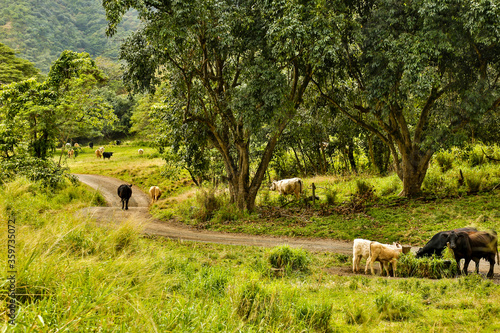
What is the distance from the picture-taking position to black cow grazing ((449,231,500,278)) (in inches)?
311

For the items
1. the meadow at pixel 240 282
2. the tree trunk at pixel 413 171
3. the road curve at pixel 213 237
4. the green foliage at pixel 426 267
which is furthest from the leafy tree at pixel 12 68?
the green foliage at pixel 426 267

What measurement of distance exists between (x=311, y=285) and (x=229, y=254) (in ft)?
12.8

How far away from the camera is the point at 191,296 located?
4.38 m

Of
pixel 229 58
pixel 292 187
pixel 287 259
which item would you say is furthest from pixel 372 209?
pixel 229 58

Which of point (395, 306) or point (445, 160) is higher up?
point (445, 160)

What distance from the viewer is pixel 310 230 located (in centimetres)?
1378

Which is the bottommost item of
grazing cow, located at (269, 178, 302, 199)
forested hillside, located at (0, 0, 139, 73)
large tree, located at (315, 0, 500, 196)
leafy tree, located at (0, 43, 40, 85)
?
grazing cow, located at (269, 178, 302, 199)

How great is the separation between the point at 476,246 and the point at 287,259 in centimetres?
447

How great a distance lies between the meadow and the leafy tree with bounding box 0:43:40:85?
944 inches

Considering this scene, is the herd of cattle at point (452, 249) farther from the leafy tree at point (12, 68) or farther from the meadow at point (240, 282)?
the leafy tree at point (12, 68)

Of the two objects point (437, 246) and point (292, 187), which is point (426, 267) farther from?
point (292, 187)

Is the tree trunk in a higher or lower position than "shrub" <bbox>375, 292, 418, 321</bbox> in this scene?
higher

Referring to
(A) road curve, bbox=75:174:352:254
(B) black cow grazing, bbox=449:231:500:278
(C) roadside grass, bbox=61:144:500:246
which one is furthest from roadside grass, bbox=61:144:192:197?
(B) black cow grazing, bbox=449:231:500:278

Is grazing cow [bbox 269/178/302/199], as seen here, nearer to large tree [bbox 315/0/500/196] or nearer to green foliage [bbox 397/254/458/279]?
large tree [bbox 315/0/500/196]
